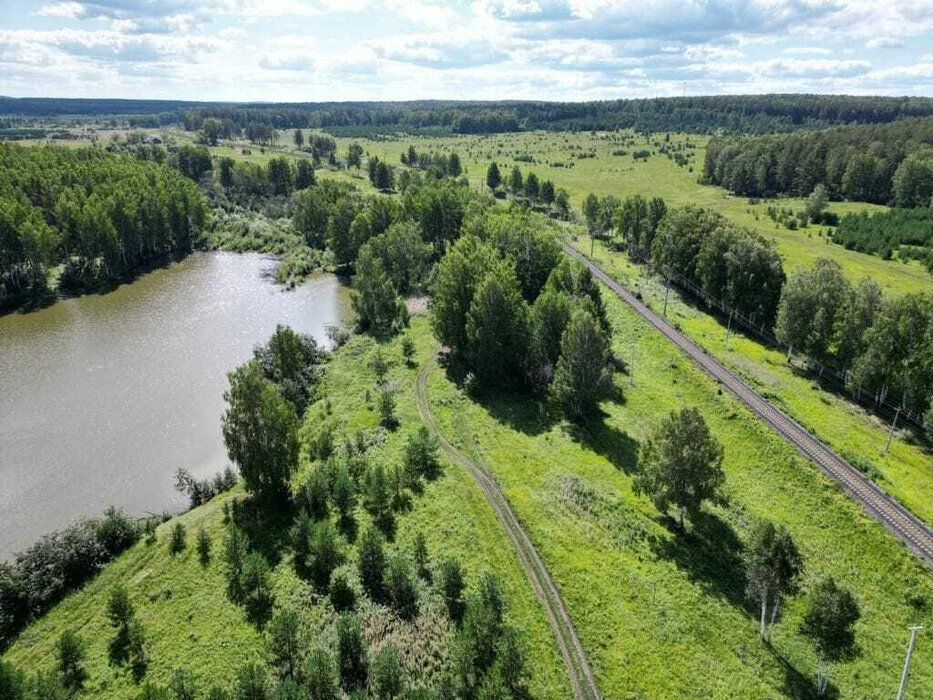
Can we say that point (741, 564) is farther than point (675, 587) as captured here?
Yes

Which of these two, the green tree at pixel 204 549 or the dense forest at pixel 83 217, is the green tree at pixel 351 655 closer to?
the green tree at pixel 204 549

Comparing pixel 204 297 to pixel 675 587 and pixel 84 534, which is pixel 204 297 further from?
pixel 675 587

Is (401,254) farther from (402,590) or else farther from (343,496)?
(402,590)

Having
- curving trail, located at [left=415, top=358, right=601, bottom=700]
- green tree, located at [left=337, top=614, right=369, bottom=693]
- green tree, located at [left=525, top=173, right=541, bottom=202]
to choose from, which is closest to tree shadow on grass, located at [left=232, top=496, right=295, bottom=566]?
green tree, located at [left=337, top=614, right=369, bottom=693]

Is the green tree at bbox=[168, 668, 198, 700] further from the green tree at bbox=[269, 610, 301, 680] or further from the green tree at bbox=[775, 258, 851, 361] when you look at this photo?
the green tree at bbox=[775, 258, 851, 361]

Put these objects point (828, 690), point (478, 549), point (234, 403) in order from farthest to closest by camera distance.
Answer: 1. point (234, 403)
2. point (478, 549)
3. point (828, 690)

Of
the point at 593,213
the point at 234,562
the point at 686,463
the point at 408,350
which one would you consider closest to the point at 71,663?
the point at 234,562

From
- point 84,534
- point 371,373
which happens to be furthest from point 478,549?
point 371,373

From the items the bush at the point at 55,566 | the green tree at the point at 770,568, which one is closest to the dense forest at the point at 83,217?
the bush at the point at 55,566
